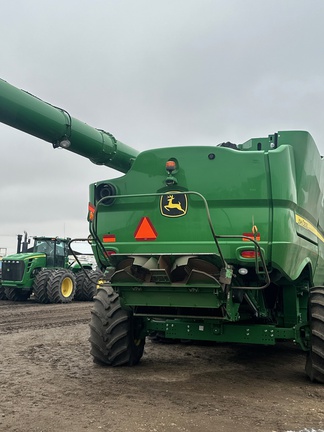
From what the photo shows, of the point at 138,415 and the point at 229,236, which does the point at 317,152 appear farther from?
the point at 138,415

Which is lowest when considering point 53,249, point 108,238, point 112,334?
point 112,334

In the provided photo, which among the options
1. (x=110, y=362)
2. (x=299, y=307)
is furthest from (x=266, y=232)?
(x=110, y=362)

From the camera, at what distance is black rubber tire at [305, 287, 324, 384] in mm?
5191

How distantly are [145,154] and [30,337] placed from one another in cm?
496

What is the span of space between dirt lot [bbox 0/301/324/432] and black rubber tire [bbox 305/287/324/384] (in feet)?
0.46

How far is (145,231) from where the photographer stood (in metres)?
5.36

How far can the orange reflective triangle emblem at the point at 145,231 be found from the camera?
5324 millimetres

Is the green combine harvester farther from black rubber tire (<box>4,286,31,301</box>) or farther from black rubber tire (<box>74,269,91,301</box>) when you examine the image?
black rubber tire (<box>4,286,31,301</box>)

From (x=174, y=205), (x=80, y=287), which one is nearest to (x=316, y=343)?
(x=174, y=205)

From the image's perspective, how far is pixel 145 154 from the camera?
5465 mm

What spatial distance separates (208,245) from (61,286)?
11.8 metres

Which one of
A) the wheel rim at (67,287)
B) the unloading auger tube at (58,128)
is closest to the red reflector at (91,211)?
the unloading auger tube at (58,128)

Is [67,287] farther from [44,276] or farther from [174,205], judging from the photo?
[174,205]

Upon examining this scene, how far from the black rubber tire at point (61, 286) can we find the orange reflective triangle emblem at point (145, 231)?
1076cm
